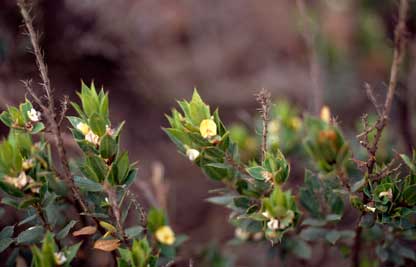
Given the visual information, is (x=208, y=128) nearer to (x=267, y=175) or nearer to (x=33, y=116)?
(x=267, y=175)

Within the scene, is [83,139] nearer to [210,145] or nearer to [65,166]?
[65,166]

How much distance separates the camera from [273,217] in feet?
3.88

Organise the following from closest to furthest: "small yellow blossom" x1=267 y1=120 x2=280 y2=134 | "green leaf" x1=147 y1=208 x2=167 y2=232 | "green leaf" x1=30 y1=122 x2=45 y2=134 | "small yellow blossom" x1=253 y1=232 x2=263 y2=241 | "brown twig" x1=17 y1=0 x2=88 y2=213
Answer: "brown twig" x1=17 y1=0 x2=88 y2=213
"green leaf" x1=30 y1=122 x2=45 y2=134
"green leaf" x1=147 y1=208 x2=167 y2=232
"small yellow blossom" x1=253 y1=232 x2=263 y2=241
"small yellow blossom" x1=267 y1=120 x2=280 y2=134

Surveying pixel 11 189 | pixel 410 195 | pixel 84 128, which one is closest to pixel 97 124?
pixel 84 128

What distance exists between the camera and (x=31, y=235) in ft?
4.04

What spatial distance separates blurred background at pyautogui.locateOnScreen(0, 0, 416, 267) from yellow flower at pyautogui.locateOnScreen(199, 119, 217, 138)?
58 centimetres

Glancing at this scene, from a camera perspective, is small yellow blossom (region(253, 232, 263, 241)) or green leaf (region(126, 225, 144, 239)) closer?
green leaf (region(126, 225, 144, 239))

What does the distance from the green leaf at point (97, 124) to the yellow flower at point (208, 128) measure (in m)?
0.24

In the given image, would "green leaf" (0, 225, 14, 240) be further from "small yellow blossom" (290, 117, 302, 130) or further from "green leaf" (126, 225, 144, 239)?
"small yellow blossom" (290, 117, 302, 130)

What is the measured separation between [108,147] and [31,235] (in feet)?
0.98

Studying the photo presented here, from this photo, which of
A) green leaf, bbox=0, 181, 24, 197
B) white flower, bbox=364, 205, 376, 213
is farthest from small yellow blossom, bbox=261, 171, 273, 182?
green leaf, bbox=0, 181, 24, 197

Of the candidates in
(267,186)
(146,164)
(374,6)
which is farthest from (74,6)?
(374,6)

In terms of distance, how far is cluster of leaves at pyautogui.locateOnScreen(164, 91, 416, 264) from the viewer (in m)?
1.17

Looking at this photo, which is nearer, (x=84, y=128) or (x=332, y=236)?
(x=84, y=128)
